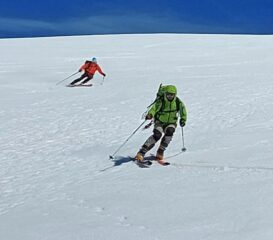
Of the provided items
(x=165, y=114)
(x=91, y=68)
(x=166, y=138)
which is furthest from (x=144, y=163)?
(x=91, y=68)

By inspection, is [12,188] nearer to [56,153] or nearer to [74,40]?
[56,153]

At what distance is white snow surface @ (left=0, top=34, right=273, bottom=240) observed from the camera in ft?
16.2

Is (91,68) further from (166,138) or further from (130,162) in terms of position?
(166,138)

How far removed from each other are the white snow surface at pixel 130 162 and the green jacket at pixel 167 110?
610 mm

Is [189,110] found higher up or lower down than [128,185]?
higher up

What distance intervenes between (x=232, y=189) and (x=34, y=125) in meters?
6.54

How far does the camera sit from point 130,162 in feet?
25.0

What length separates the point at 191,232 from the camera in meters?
4.58

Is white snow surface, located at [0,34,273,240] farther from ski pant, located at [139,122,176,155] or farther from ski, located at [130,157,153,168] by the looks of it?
ski pant, located at [139,122,176,155]

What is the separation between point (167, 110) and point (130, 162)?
936mm

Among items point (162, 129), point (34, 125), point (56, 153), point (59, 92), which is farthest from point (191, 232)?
point (59, 92)

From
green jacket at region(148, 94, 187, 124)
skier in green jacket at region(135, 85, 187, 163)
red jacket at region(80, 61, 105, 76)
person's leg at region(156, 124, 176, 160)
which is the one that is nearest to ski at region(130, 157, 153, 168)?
skier in green jacket at region(135, 85, 187, 163)

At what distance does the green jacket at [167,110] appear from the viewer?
7273mm

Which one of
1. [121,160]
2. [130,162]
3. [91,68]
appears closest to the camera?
[130,162]
